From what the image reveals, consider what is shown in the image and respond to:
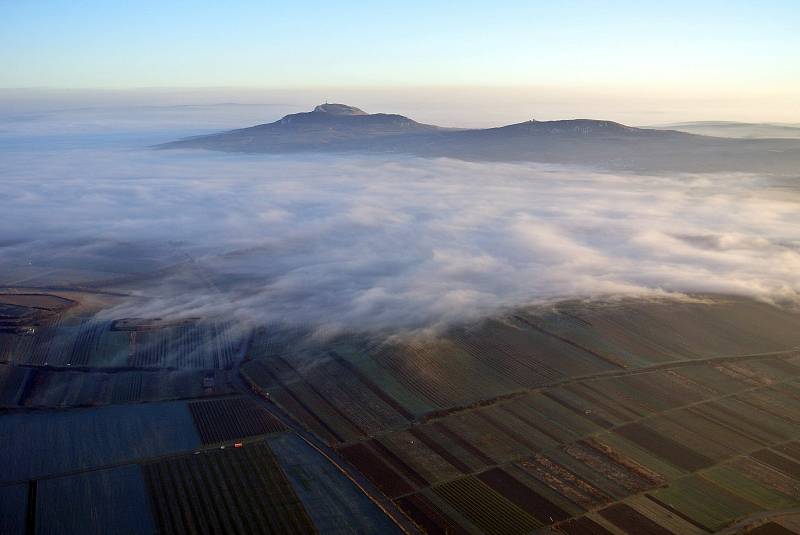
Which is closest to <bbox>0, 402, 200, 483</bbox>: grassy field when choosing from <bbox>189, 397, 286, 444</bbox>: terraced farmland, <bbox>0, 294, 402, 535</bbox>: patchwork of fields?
<bbox>0, 294, 402, 535</bbox>: patchwork of fields

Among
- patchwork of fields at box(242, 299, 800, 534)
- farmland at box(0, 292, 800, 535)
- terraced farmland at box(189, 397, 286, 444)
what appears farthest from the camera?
terraced farmland at box(189, 397, 286, 444)

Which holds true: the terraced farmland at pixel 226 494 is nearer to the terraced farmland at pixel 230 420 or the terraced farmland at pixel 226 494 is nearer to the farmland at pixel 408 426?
the farmland at pixel 408 426

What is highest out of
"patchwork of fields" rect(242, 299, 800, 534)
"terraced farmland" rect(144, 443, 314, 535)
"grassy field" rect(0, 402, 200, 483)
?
"patchwork of fields" rect(242, 299, 800, 534)

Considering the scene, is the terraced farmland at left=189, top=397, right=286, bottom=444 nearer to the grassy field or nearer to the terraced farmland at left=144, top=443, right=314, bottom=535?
the grassy field

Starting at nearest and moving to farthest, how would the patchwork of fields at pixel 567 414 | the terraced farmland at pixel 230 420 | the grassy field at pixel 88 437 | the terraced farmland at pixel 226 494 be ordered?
1. the terraced farmland at pixel 226 494
2. the patchwork of fields at pixel 567 414
3. the grassy field at pixel 88 437
4. the terraced farmland at pixel 230 420

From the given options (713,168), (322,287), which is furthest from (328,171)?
(322,287)

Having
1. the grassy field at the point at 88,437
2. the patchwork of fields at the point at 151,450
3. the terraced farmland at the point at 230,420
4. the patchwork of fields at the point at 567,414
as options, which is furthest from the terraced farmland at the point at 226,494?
the patchwork of fields at the point at 567,414

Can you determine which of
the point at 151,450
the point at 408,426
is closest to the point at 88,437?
the point at 151,450

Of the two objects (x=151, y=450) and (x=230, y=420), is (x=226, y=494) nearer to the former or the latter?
(x=151, y=450)
